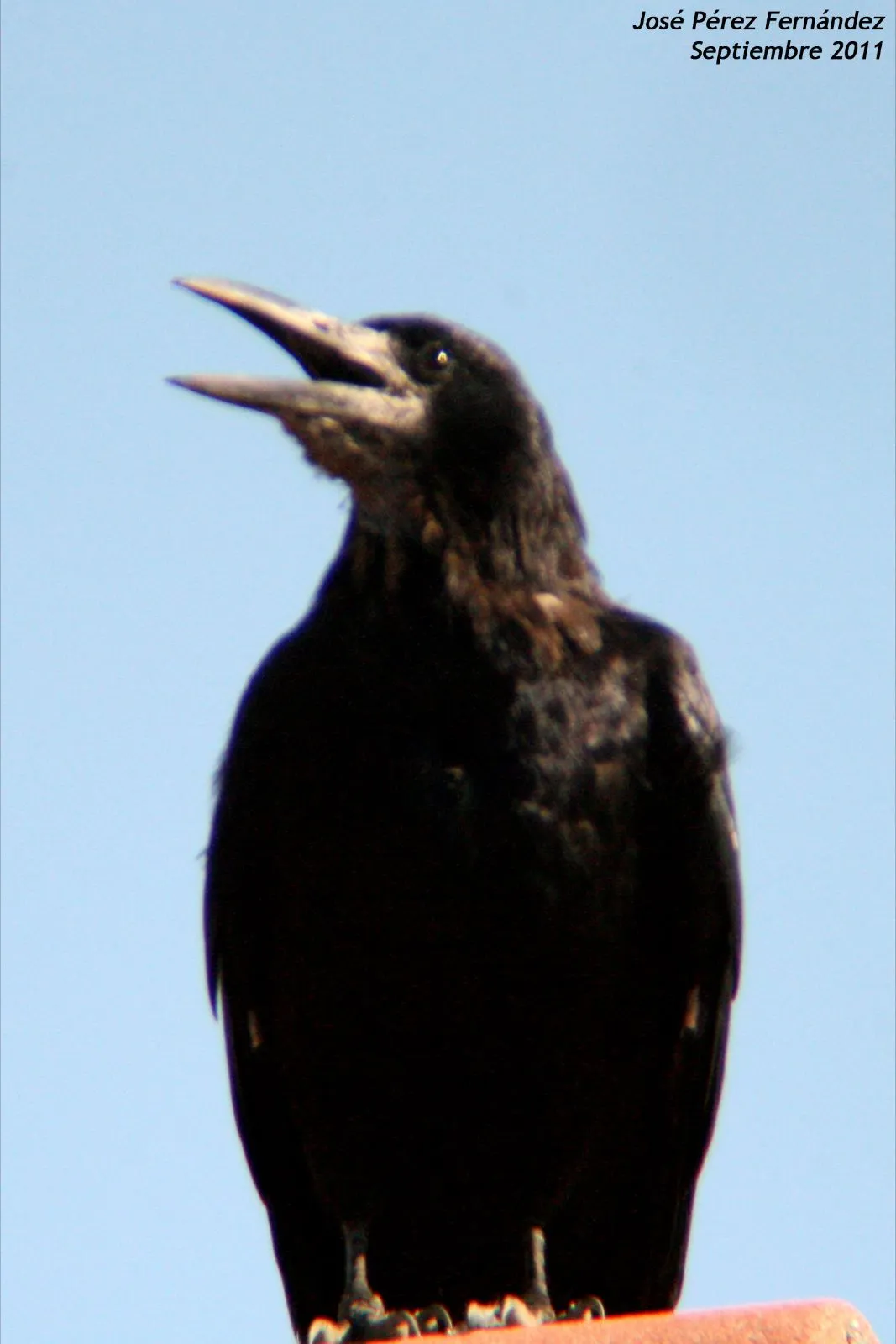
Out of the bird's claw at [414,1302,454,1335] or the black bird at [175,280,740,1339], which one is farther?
the black bird at [175,280,740,1339]

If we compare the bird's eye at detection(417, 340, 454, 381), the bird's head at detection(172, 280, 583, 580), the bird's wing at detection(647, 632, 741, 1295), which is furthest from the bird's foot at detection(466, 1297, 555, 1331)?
the bird's eye at detection(417, 340, 454, 381)

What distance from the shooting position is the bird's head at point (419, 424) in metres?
4.95

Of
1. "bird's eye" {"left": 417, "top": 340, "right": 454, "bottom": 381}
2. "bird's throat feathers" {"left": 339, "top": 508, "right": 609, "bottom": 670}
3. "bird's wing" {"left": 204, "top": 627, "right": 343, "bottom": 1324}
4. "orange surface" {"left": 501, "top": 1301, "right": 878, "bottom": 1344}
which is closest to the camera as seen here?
"orange surface" {"left": 501, "top": 1301, "right": 878, "bottom": 1344}

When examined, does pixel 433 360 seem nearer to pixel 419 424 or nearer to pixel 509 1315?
pixel 419 424

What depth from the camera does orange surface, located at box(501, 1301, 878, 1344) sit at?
2688 millimetres

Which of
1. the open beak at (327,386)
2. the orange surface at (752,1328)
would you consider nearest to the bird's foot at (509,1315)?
the orange surface at (752,1328)

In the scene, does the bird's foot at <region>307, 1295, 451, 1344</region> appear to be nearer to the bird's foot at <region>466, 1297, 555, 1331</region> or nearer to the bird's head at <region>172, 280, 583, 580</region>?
the bird's foot at <region>466, 1297, 555, 1331</region>

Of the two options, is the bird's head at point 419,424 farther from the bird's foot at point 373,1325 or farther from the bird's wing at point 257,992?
the bird's foot at point 373,1325

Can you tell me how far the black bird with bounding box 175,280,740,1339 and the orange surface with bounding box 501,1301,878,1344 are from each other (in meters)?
1.53

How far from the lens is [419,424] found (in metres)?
5.07

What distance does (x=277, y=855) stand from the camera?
15.7 ft

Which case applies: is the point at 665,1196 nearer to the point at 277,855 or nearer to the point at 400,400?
the point at 277,855

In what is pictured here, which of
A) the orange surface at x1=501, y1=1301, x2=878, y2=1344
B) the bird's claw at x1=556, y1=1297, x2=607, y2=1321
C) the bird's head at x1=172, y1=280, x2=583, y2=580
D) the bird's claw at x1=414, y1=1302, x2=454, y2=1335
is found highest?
the bird's head at x1=172, y1=280, x2=583, y2=580

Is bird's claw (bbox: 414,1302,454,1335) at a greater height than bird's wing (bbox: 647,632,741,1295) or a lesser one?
lesser
